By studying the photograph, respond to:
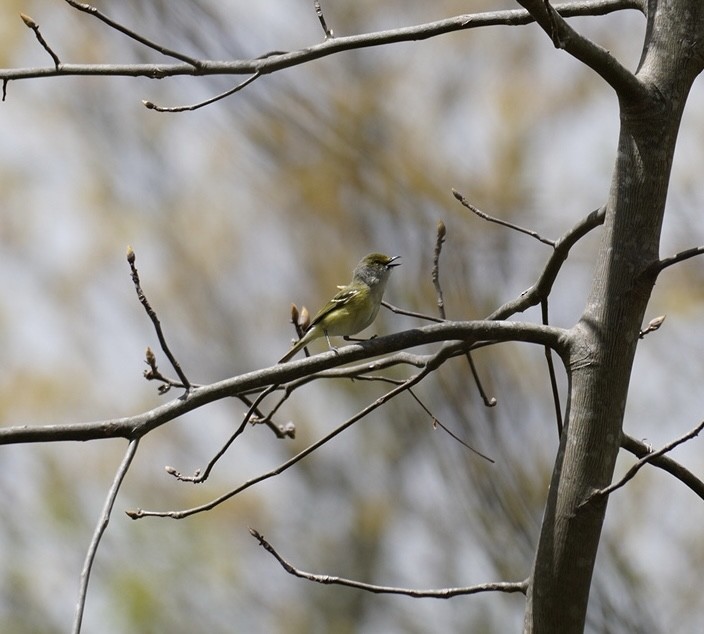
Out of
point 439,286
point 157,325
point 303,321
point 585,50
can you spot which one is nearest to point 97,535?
point 157,325

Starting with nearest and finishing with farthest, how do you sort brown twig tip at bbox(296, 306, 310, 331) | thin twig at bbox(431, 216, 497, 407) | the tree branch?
the tree branch
thin twig at bbox(431, 216, 497, 407)
brown twig tip at bbox(296, 306, 310, 331)

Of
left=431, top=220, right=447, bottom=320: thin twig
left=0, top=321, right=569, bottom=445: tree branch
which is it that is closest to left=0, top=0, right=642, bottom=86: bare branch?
left=431, top=220, right=447, bottom=320: thin twig

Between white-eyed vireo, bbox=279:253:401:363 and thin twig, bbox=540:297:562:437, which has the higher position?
white-eyed vireo, bbox=279:253:401:363

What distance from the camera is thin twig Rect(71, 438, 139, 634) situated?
1.94 meters

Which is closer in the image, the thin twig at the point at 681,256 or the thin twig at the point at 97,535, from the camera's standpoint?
the thin twig at the point at 97,535

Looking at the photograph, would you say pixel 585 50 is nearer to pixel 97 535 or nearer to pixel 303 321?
pixel 303 321

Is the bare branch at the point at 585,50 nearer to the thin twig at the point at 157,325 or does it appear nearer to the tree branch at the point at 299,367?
the tree branch at the point at 299,367

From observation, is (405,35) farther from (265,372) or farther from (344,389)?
(344,389)

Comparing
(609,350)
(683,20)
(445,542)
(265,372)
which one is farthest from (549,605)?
(445,542)

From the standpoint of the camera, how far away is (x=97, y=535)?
6.73ft

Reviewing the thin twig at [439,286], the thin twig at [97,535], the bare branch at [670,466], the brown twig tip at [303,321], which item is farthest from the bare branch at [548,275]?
the thin twig at [97,535]

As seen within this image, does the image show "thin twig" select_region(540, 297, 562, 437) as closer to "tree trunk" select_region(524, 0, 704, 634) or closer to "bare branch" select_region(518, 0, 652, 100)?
"tree trunk" select_region(524, 0, 704, 634)

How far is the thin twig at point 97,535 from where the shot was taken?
1.94 meters

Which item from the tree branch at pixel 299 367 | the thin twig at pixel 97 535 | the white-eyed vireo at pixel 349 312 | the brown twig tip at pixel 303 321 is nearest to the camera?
the thin twig at pixel 97 535
